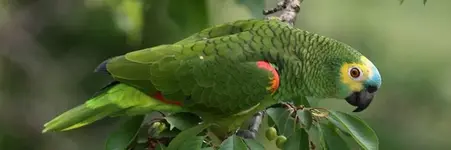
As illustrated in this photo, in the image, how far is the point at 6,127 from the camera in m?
2.08

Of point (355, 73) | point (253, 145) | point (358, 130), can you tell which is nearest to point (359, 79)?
point (355, 73)

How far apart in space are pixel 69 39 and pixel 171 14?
44.5 inches

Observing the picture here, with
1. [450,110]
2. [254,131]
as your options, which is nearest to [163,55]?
[254,131]

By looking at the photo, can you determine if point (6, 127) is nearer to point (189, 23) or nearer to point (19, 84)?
point (19, 84)

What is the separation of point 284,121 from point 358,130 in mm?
106

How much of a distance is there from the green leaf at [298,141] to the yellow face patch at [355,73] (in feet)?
0.53

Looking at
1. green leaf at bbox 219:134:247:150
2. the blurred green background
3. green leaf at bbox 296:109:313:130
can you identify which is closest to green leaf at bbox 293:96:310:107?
green leaf at bbox 296:109:313:130

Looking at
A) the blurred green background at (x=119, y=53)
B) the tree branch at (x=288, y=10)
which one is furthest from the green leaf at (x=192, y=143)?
the blurred green background at (x=119, y=53)

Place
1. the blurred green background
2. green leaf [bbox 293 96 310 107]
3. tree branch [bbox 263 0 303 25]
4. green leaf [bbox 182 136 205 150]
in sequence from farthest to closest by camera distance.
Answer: the blurred green background, tree branch [bbox 263 0 303 25], green leaf [bbox 293 96 310 107], green leaf [bbox 182 136 205 150]

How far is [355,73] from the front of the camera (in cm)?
91

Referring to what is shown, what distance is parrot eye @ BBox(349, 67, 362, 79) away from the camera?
904mm

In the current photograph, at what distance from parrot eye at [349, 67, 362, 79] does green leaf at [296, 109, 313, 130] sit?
122 millimetres

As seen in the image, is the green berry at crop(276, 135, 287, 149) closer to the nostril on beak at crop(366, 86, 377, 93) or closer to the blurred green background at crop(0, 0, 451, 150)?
the nostril on beak at crop(366, 86, 377, 93)

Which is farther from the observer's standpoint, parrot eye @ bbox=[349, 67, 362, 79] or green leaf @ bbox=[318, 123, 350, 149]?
parrot eye @ bbox=[349, 67, 362, 79]
